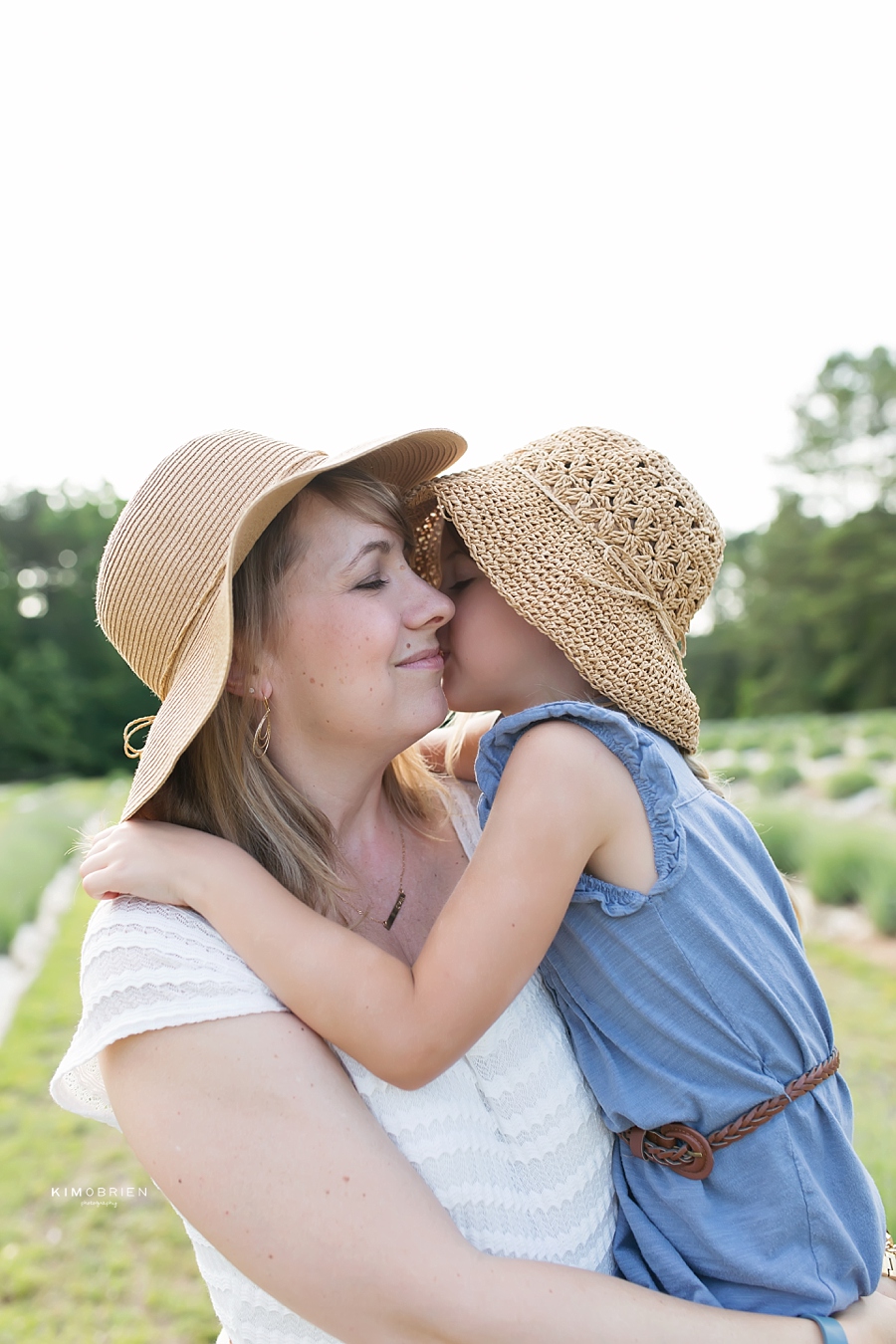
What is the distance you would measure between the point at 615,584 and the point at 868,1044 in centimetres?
457

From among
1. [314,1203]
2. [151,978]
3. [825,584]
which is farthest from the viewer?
[825,584]

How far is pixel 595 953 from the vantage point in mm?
1971

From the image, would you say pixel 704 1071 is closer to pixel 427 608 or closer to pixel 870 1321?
pixel 870 1321

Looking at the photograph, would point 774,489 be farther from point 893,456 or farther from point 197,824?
point 197,824

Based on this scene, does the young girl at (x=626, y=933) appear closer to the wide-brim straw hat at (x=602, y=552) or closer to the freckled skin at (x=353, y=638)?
the wide-brim straw hat at (x=602, y=552)

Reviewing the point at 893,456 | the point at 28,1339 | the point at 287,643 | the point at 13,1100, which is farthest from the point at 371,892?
the point at 893,456

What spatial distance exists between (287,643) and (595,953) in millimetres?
914

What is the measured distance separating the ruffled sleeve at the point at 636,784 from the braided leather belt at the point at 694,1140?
1.49 feet

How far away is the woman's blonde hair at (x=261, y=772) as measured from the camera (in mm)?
2109

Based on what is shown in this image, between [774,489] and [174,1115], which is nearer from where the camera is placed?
[174,1115]

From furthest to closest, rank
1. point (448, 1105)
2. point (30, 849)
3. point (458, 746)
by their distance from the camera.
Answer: point (30, 849) → point (458, 746) → point (448, 1105)

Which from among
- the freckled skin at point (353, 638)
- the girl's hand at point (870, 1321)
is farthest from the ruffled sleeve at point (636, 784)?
the girl's hand at point (870, 1321)

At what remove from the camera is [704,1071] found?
1938 millimetres

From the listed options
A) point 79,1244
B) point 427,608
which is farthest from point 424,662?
point 79,1244
